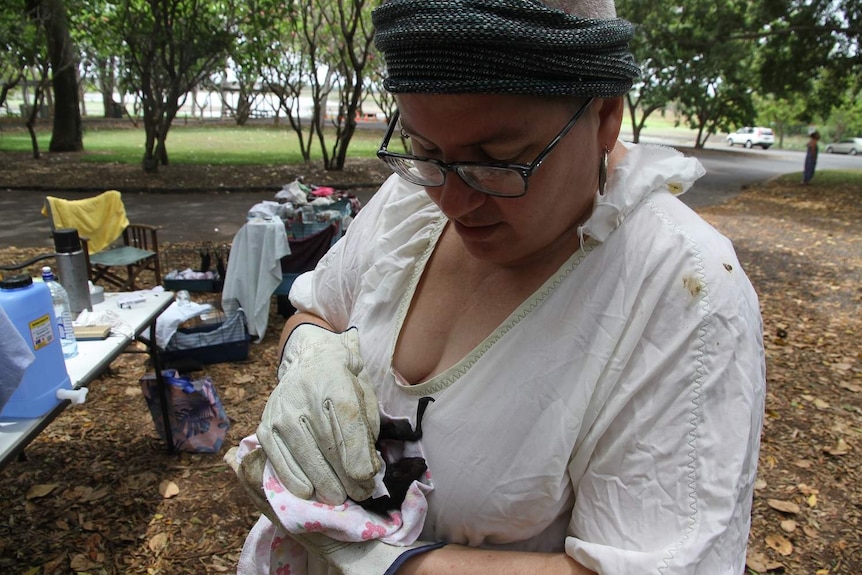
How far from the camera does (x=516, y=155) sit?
3.22 ft

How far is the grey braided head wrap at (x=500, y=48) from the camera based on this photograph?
90 cm

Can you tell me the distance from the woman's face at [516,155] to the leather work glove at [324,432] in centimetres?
37

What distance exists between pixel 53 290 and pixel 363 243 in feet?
6.76

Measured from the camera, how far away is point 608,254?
1103 millimetres

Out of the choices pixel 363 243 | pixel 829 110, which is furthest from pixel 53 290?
pixel 829 110

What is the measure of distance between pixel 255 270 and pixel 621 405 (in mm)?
5351

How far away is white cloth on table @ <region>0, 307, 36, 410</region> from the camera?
6.41 feet

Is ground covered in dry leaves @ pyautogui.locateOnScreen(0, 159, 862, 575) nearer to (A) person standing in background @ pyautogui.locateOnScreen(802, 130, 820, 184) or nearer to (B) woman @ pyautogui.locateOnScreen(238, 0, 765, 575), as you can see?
(B) woman @ pyautogui.locateOnScreen(238, 0, 765, 575)

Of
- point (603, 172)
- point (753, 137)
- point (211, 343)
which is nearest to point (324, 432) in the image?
point (603, 172)

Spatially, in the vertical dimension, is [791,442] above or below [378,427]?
below

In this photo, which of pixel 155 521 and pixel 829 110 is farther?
pixel 829 110

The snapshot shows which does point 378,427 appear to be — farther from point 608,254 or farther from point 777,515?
point 777,515

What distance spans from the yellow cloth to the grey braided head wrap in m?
6.25

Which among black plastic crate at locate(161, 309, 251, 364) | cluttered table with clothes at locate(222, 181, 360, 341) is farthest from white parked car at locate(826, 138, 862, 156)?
black plastic crate at locate(161, 309, 251, 364)
